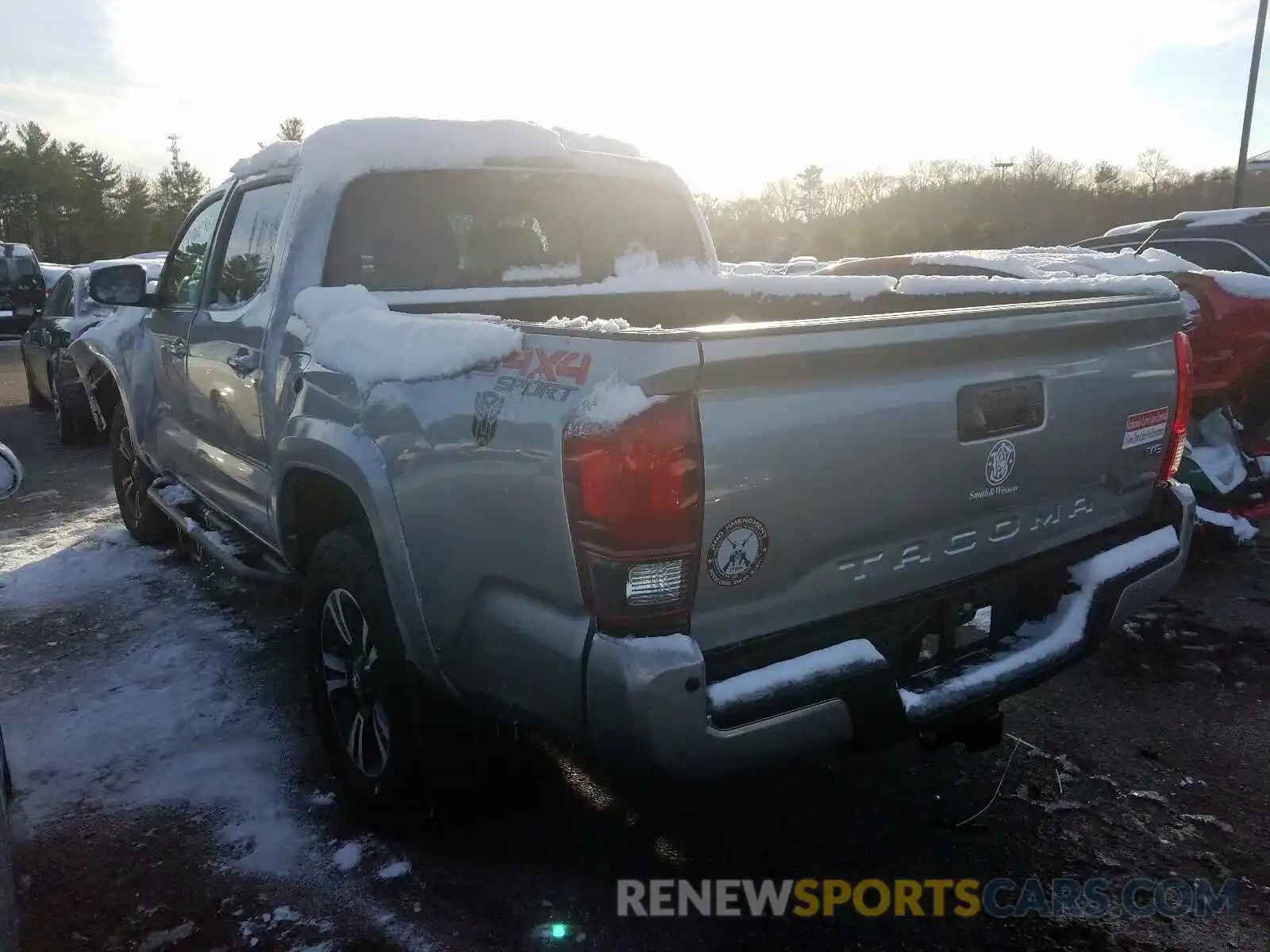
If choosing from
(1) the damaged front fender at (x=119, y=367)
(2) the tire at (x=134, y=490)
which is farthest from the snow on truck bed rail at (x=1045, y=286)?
(2) the tire at (x=134, y=490)

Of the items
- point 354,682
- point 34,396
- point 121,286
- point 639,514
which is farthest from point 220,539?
point 34,396

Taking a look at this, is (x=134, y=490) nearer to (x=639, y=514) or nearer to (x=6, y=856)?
(x=6, y=856)

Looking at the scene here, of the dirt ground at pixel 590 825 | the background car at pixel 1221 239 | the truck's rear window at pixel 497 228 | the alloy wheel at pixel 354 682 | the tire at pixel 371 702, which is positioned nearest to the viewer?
the dirt ground at pixel 590 825

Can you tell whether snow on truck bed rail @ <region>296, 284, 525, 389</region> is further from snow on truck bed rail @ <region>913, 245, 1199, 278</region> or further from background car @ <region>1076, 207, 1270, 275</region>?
background car @ <region>1076, 207, 1270, 275</region>

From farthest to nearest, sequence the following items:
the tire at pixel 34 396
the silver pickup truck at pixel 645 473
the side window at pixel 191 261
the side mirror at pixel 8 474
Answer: the tire at pixel 34 396 → the side window at pixel 191 261 → the side mirror at pixel 8 474 → the silver pickup truck at pixel 645 473

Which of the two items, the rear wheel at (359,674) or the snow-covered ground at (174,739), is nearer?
the rear wheel at (359,674)

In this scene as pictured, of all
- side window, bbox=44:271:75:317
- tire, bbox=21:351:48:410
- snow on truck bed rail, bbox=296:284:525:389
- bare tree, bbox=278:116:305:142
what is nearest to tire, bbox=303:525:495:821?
snow on truck bed rail, bbox=296:284:525:389

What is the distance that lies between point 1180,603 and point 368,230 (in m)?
4.12

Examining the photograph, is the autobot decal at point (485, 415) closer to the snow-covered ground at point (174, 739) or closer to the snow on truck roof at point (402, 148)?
the snow-covered ground at point (174, 739)

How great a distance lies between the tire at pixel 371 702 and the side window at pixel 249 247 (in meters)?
1.33

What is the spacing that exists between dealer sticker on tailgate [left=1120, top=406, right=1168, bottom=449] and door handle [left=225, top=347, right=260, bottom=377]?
2.87 metres

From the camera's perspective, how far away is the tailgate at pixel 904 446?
201 cm

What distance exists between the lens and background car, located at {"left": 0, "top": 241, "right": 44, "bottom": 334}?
60.0 feet

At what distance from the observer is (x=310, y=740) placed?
11.6ft
